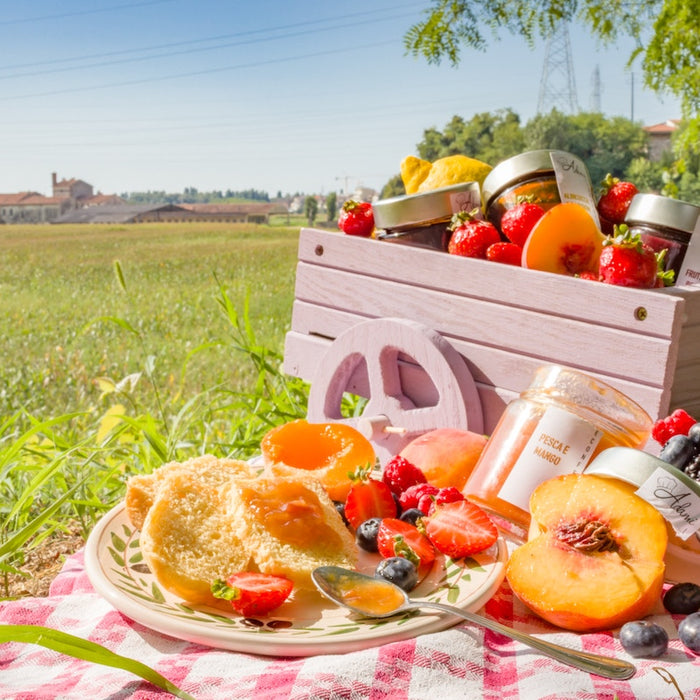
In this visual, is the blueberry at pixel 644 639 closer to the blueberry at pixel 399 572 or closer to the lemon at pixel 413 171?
the blueberry at pixel 399 572

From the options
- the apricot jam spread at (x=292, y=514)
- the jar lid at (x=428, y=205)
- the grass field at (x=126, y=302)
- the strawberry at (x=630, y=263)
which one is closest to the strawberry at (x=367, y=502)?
the apricot jam spread at (x=292, y=514)

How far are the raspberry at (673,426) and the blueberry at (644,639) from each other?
0.33 m

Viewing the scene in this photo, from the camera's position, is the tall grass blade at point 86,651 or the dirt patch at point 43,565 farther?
the dirt patch at point 43,565

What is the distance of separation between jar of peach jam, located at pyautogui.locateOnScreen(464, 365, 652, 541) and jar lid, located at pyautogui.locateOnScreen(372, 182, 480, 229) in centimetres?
50

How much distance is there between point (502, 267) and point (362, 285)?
37 centimetres

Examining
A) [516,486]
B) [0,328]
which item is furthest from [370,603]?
[0,328]

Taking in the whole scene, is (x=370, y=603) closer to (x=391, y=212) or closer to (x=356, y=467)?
(x=356, y=467)

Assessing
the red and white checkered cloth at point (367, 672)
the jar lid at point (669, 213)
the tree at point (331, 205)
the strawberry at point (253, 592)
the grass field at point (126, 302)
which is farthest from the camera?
the tree at point (331, 205)

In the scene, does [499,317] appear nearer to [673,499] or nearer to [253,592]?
[673,499]

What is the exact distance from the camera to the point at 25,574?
1508mm

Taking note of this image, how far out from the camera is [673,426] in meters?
1.17

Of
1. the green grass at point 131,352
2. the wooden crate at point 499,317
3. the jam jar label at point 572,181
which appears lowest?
the green grass at point 131,352

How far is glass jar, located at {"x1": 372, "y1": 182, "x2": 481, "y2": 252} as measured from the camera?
1604mm

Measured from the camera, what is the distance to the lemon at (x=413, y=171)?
183 cm
